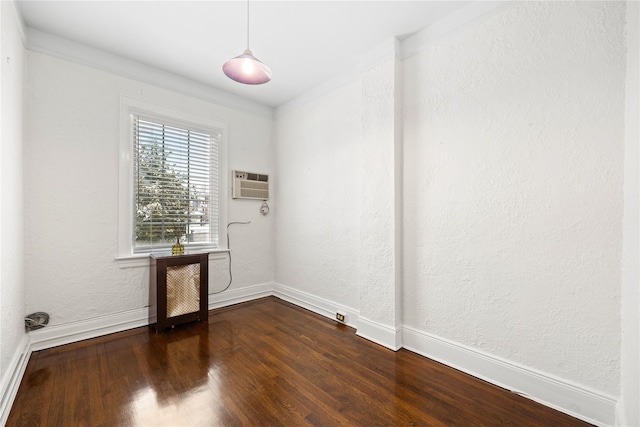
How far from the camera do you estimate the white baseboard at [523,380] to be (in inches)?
62.1

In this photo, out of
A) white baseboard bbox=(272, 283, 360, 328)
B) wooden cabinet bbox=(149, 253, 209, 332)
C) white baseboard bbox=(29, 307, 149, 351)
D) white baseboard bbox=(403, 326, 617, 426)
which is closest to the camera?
white baseboard bbox=(403, 326, 617, 426)

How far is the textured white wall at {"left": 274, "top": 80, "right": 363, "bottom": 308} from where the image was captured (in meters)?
3.04

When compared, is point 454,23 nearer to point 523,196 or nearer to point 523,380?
point 523,196

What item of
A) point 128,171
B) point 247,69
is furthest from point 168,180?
point 247,69

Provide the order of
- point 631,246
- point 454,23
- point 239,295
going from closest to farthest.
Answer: point 631,246, point 454,23, point 239,295

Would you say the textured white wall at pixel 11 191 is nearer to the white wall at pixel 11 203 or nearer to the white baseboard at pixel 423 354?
the white wall at pixel 11 203

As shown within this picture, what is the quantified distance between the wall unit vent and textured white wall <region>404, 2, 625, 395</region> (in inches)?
86.3

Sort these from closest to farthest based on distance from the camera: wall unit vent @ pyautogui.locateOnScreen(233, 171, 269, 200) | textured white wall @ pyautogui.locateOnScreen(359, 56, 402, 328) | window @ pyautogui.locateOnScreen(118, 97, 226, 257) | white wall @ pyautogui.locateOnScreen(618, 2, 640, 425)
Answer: white wall @ pyautogui.locateOnScreen(618, 2, 640, 425) < textured white wall @ pyautogui.locateOnScreen(359, 56, 402, 328) < window @ pyautogui.locateOnScreen(118, 97, 226, 257) < wall unit vent @ pyautogui.locateOnScreen(233, 171, 269, 200)

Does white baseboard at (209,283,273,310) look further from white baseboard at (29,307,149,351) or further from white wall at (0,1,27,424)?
white wall at (0,1,27,424)

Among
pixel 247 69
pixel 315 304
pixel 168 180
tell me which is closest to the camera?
pixel 247 69

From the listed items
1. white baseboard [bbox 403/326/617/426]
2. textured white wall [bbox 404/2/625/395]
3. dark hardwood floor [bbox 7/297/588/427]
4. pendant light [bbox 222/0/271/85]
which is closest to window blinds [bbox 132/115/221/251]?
dark hardwood floor [bbox 7/297/588/427]

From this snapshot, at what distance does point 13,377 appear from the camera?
1.84 metres

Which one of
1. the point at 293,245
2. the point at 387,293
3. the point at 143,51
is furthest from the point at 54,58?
the point at 387,293

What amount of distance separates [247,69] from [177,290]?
2.28 metres
